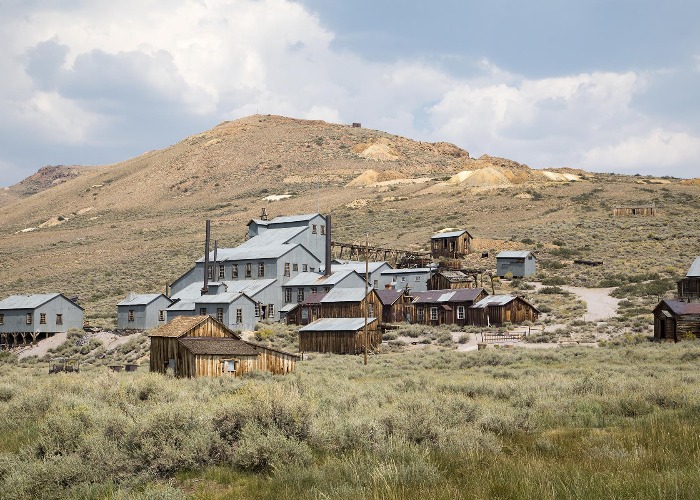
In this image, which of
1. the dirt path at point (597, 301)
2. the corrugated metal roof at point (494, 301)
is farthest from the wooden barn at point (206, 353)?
the dirt path at point (597, 301)

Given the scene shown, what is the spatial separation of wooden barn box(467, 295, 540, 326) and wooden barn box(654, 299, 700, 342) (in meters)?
14.2

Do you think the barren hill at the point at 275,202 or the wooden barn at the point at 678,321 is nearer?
the wooden barn at the point at 678,321

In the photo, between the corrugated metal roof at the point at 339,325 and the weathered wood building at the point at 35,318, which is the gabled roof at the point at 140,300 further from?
the corrugated metal roof at the point at 339,325

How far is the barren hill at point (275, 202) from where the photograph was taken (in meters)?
90.3

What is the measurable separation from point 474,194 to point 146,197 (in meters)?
71.5

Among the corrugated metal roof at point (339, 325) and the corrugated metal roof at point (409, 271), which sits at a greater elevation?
the corrugated metal roof at point (409, 271)

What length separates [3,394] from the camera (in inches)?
872

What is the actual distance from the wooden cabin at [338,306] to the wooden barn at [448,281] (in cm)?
969

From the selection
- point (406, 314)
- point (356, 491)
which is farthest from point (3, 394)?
point (406, 314)

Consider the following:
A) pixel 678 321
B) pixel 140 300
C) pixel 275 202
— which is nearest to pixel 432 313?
pixel 678 321

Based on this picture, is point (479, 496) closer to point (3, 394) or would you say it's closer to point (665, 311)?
point (3, 394)

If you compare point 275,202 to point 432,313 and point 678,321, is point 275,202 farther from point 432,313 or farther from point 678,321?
point 678,321

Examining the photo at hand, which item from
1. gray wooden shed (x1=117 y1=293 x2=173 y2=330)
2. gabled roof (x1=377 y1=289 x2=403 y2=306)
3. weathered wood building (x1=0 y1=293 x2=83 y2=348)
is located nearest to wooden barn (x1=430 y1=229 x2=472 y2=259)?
gabled roof (x1=377 y1=289 x2=403 y2=306)

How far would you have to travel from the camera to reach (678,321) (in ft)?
129
